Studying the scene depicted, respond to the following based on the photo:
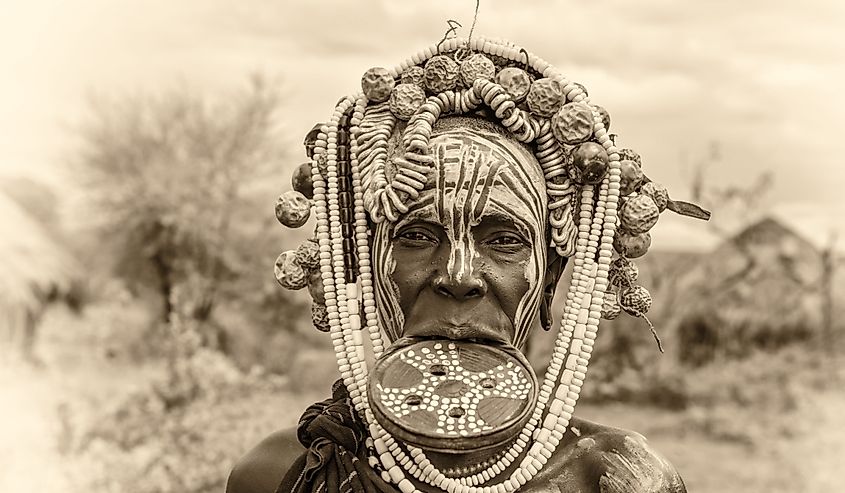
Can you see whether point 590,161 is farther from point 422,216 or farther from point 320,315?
point 320,315

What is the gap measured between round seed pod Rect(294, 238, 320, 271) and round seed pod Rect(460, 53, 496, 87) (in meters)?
0.69

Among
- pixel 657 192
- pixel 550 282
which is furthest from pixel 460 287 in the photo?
pixel 657 192

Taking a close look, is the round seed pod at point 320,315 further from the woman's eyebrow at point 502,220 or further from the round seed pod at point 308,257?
the woman's eyebrow at point 502,220

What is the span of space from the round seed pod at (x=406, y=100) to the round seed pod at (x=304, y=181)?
0.38 m

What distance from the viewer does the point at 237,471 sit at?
3.12 metres

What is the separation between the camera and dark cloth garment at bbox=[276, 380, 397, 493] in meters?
2.75

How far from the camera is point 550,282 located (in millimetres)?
2902

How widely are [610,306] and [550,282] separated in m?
0.21

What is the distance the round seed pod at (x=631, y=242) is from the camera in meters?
2.92

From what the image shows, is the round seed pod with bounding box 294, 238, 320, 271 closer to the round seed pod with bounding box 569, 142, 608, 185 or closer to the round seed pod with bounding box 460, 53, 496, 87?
the round seed pod with bounding box 460, 53, 496, 87

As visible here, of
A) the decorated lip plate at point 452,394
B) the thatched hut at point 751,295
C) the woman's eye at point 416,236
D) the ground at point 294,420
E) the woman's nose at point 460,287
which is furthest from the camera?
the thatched hut at point 751,295

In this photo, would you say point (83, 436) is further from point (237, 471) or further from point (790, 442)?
point (790, 442)

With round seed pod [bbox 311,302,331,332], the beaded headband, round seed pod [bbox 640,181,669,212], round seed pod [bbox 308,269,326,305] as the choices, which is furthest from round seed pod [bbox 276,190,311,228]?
round seed pod [bbox 640,181,669,212]

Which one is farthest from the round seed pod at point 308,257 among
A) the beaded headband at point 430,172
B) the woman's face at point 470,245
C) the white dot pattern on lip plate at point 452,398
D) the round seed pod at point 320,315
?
the white dot pattern on lip plate at point 452,398
